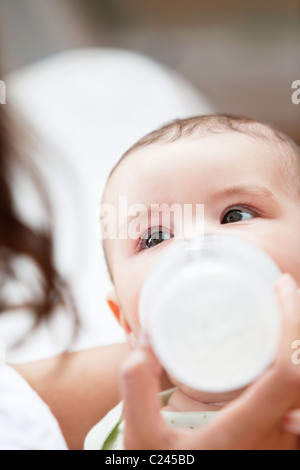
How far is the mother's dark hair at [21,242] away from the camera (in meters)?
0.78

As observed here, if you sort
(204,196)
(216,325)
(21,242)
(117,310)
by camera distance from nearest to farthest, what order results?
(216,325) < (204,196) < (117,310) < (21,242)

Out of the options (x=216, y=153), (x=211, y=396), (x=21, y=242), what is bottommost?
(x=211, y=396)

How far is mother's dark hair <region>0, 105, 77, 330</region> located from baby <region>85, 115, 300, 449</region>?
0.63 ft

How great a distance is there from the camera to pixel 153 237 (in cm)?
55

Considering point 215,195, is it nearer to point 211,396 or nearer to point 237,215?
point 237,215

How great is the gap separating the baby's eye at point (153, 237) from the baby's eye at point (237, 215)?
6 cm

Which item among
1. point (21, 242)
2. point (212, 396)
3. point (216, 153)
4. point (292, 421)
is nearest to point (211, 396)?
point (212, 396)

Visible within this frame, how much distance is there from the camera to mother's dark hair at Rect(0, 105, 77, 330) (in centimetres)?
78

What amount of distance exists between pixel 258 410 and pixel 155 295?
0.12 m

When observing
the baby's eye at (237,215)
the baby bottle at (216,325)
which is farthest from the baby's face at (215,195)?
the baby bottle at (216,325)

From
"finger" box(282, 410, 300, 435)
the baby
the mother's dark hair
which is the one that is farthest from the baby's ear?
"finger" box(282, 410, 300, 435)

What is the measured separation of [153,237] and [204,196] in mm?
71

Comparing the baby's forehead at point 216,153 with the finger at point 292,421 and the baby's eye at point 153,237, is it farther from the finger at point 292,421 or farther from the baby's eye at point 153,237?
the finger at point 292,421
